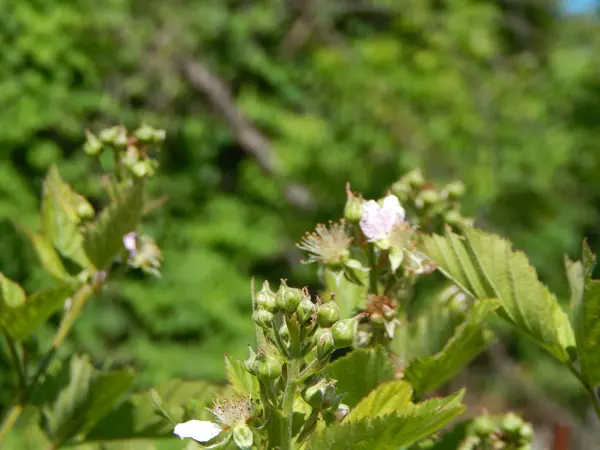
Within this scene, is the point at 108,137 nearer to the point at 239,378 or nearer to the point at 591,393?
the point at 239,378

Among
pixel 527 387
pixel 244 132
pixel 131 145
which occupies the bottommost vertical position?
pixel 131 145

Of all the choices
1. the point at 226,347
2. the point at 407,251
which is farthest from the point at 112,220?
the point at 226,347

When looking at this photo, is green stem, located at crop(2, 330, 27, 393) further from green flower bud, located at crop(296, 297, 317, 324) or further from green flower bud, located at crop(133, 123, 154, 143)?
green flower bud, located at crop(296, 297, 317, 324)

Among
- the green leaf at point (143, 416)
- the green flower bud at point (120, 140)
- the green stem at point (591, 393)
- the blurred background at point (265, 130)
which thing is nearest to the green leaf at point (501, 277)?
the green stem at point (591, 393)

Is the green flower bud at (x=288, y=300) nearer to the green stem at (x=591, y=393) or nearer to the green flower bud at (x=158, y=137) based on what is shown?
the green stem at (x=591, y=393)

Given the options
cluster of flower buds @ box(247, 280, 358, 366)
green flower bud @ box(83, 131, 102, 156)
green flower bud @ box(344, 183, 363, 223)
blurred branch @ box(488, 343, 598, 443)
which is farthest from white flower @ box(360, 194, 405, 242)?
blurred branch @ box(488, 343, 598, 443)

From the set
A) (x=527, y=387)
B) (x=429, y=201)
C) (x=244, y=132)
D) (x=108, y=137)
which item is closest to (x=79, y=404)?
(x=108, y=137)

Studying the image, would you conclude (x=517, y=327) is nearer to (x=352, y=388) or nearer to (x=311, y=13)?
(x=352, y=388)
